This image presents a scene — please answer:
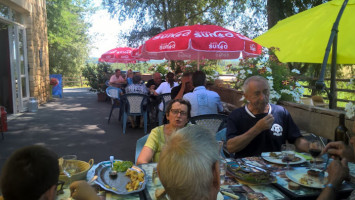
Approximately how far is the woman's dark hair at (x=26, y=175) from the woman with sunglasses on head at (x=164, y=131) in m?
1.32

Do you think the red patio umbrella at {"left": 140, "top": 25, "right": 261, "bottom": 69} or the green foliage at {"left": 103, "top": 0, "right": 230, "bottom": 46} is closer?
the red patio umbrella at {"left": 140, "top": 25, "right": 261, "bottom": 69}

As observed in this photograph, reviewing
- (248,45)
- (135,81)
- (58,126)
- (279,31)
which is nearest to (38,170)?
(279,31)

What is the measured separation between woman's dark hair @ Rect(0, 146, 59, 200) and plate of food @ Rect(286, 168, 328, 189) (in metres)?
1.60

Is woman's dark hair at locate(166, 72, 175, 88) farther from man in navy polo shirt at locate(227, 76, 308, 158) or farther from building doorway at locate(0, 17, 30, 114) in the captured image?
building doorway at locate(0, 17, 30, 114)

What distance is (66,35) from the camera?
75.1 feet

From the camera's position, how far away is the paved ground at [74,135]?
5453 mm

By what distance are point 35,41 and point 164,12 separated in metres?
6.00

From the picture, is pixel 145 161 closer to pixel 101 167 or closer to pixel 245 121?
pixel 101 167

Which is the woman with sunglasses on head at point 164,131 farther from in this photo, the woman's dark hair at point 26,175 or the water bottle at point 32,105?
the water bottle at point 32,105

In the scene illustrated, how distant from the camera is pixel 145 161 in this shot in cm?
258

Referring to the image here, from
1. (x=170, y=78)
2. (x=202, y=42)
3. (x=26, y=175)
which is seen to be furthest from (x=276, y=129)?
(x=170, y=78)

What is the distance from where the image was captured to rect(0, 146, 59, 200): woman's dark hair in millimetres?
1244

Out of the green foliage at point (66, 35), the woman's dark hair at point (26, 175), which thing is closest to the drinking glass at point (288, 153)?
the woman's dark hair at point (26, 175)

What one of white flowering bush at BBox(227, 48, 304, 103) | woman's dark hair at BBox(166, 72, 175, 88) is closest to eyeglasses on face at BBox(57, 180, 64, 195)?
white flowering bush at BBox(227, 48, 304, 103)
